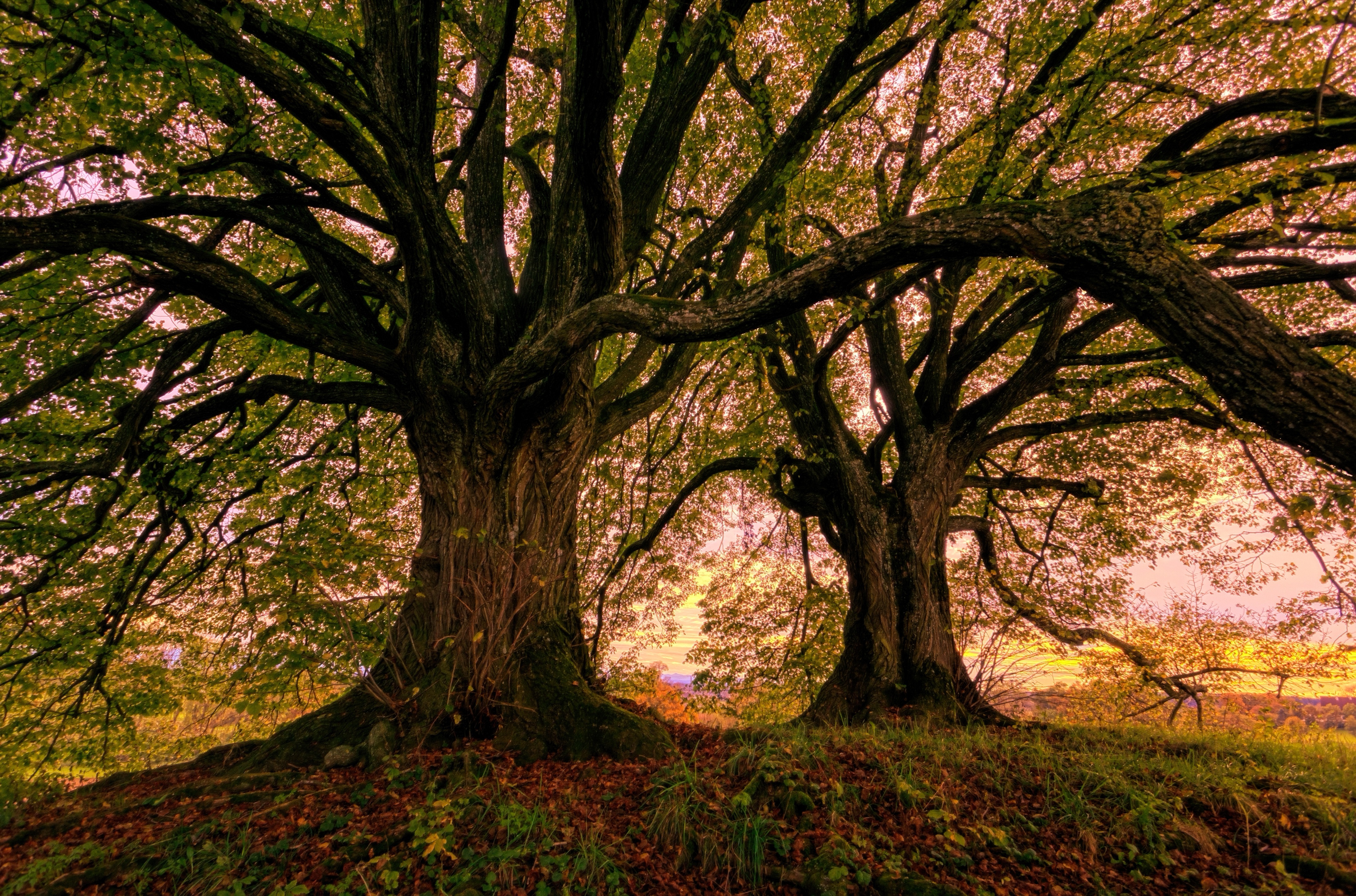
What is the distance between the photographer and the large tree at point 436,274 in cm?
348

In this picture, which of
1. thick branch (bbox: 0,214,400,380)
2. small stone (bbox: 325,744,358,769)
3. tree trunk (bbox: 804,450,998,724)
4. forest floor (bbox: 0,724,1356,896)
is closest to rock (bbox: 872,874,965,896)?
forest floor (bbox: 0,724,1356,896)

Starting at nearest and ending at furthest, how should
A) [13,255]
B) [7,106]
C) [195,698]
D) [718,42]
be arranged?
[13,255] < [7,106] < [718,42] < [195,698]

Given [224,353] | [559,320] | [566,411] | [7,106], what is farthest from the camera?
[224,353]

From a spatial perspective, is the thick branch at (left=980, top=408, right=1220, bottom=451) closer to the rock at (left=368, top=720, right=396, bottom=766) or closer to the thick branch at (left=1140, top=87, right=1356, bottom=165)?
the thick branch at (left=1140, top=87, right=1356, bottom=165)

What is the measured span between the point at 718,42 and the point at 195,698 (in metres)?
9.38

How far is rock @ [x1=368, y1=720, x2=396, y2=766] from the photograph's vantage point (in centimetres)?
405

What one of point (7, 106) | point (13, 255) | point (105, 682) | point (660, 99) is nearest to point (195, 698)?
point (105, 682)

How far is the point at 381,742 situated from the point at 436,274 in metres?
3.92

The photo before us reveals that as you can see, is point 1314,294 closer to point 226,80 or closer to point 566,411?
point 566,411

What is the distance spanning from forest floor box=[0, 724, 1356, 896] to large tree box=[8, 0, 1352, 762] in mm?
771

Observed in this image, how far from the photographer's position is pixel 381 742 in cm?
414

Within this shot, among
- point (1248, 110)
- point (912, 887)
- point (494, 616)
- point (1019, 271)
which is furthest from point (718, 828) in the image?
point (1248, 110)

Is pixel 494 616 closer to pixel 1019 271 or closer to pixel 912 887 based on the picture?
pixel 912 887

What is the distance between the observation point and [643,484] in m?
10.0
